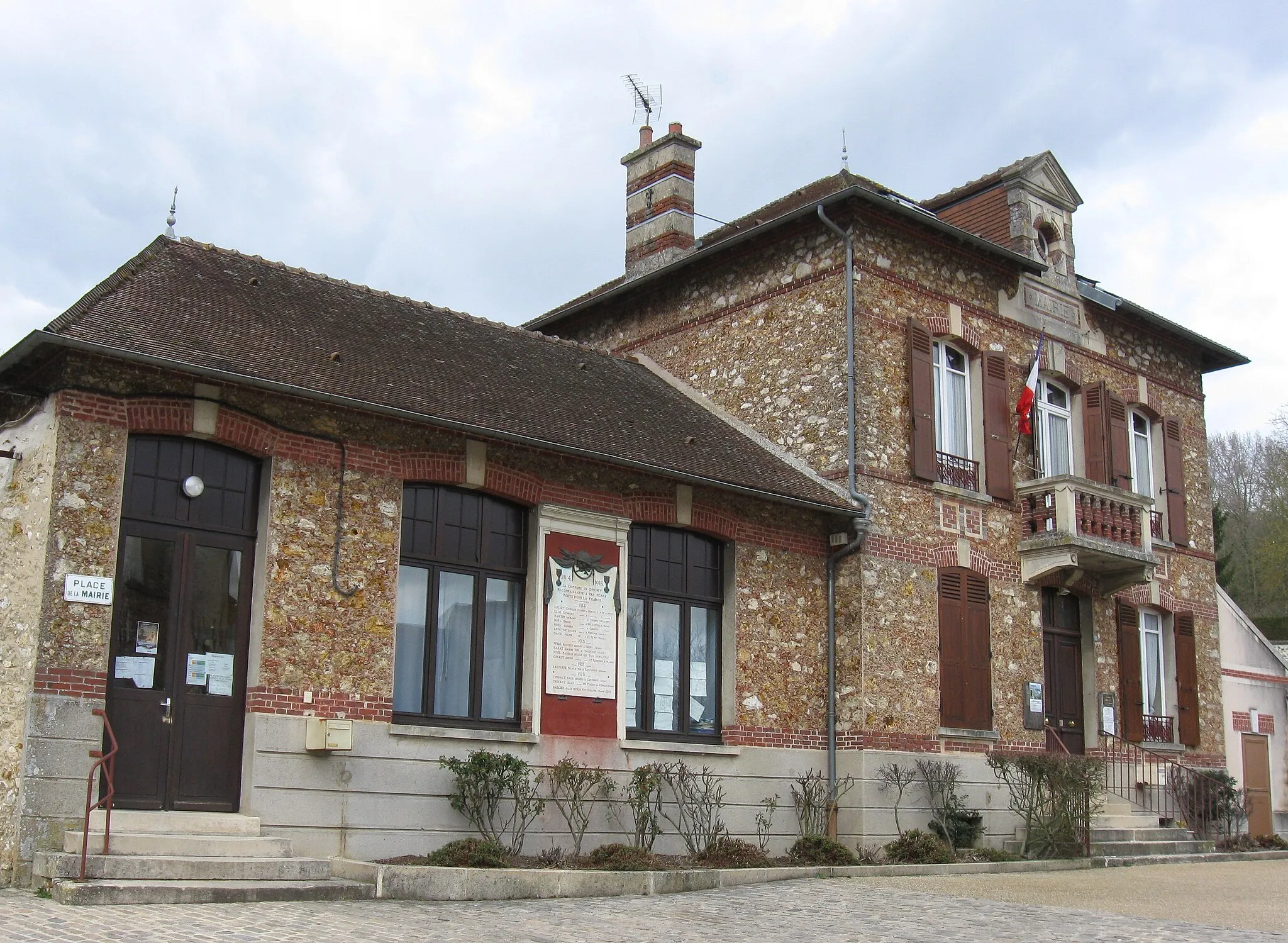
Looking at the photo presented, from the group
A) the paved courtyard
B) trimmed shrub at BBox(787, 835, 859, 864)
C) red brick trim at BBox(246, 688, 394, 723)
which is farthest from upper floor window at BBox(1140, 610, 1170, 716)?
red brick trim at BBox(246, 688, 394, 723)

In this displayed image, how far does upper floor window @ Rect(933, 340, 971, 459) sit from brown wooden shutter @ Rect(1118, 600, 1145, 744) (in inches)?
137

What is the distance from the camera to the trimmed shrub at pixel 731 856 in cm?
1191

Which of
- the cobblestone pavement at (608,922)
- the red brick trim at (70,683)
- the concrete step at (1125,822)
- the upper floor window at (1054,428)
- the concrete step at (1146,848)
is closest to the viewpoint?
the cobblestone pavement at (608,922)

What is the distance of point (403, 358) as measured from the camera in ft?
42.3

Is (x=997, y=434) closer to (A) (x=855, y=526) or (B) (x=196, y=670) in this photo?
(A) (x=855, y=526)

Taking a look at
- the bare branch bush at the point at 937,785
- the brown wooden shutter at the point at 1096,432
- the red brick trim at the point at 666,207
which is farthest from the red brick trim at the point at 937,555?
the red brick trim at the point at 666,207

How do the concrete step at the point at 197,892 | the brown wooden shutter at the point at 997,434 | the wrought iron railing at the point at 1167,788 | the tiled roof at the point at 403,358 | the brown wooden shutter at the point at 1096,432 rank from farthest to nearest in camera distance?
the brown wooden shutter at the point at 1096,432 < the wrought iron railing at the point at 1167,788 < the brown wooden shutter at the point at 997,434 < the tiled roof at the point at 403,358 < the concrete step at the point at 197,892

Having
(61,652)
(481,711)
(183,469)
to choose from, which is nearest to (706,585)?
(481,711)

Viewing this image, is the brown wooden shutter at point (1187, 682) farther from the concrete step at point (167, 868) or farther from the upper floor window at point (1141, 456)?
the concrete step at point (167, 868)

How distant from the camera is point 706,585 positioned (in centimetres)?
1388

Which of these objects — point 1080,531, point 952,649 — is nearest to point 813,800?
point 952,649

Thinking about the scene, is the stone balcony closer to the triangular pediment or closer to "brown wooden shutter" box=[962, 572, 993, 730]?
"brown wooden shutter" box=[962, 572, 993, 730]

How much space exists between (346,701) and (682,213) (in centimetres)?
1026

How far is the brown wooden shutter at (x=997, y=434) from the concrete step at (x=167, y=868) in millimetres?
9654
